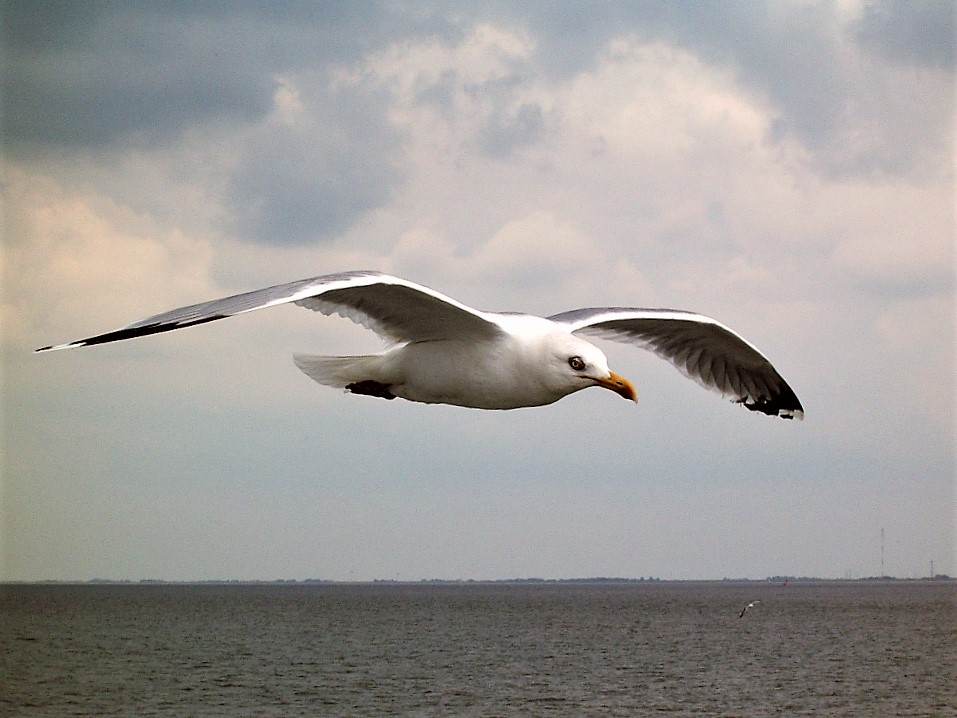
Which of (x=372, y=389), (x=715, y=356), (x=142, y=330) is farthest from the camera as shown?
(x=715, y=356)

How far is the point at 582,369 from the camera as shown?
8.45m

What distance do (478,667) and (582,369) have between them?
61974 mm

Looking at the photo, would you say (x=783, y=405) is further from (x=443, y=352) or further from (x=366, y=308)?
(x=366, y=308)

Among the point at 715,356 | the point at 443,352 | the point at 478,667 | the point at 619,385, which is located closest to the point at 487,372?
the point at 443,352

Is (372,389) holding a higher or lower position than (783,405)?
lower

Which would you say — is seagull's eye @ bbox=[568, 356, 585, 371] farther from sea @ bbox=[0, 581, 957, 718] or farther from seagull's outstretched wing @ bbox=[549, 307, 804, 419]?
sea @ bbox=[0, 581, 957, 718]

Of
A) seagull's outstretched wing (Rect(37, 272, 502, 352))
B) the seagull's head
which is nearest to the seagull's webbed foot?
seagull's outstretched wing (Rect(37, 272, 502, 352))

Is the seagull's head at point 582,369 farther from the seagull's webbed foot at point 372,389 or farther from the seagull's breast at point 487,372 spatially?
the seagull's webbed foot at point 372,389

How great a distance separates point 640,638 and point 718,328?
81632 mm

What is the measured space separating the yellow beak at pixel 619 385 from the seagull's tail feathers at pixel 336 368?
1.70 m

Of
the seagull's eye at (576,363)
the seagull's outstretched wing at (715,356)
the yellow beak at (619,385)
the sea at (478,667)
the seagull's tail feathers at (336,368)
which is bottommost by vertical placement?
the sea at (478,667)

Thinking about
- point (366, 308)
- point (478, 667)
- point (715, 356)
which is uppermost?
point (715, 356)

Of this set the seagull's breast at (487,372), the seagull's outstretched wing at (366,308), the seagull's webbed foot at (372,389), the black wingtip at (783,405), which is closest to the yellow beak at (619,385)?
the seagull's breast at (487,372)

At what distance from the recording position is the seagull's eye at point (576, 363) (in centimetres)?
841
